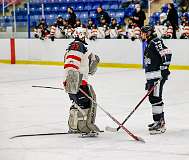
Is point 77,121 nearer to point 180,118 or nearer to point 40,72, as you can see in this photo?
point 180,118

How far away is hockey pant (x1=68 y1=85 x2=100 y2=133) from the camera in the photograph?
6.35 metres

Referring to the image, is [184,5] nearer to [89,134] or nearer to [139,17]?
[139,17]

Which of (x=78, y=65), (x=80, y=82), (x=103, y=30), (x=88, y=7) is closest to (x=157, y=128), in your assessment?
(x=80, y=82)

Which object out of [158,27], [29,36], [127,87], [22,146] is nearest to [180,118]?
[22,146]

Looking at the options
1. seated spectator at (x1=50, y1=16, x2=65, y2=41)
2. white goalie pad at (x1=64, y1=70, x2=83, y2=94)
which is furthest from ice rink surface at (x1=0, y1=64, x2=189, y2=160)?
seated spectator at (x1=50, y1=16, x2=65, y2=41)

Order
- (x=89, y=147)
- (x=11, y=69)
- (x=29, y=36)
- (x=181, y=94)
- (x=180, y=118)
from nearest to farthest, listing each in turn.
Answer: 1. (x=89, y=147)
2. (x=180, y=118)
3. (x=181, y=94)
4. (x=11, y=69)
5. (x=29, y=36)

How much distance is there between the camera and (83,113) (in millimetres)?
6359

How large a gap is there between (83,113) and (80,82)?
1.17ft

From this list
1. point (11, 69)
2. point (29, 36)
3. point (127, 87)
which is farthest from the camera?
point (29, 36)

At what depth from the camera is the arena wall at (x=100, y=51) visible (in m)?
14.5

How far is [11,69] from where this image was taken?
54.5 ft

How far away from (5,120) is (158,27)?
8229mm

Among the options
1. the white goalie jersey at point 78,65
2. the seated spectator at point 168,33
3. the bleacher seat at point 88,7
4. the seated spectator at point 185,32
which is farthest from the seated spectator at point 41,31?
the white goalie jersey at point 78,65

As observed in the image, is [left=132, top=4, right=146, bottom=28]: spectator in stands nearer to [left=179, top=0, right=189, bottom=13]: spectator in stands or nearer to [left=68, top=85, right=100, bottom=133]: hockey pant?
[left=179, top=0, right=189, bottom=13]: spectator in stands
